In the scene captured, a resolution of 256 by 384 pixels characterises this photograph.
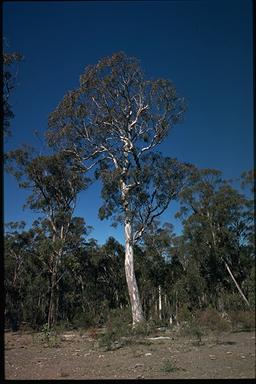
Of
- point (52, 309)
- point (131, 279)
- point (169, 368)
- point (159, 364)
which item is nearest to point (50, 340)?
point (131, 279)

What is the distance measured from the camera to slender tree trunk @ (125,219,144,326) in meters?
15.7

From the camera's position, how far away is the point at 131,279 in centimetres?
1619

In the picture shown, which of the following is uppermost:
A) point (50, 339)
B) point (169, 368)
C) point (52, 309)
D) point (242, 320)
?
point (242, 320)

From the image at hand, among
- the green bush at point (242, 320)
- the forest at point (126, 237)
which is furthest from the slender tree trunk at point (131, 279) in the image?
the green bush at point (242, 320)

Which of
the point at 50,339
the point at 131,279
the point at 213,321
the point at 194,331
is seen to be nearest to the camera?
the point at 213,321

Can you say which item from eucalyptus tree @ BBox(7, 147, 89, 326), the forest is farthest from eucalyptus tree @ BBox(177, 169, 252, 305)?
eucalyptus tree @ BBox(7, 147, 89, 326)

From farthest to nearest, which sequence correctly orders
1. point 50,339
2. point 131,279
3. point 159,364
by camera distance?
point 131,279, point 50,339, point 159,364

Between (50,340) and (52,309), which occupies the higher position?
(52,309)

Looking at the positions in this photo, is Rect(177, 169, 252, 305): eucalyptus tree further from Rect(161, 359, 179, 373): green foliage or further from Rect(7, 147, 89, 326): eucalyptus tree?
Rect(7, 147, 89, 326): eucalyptus tree

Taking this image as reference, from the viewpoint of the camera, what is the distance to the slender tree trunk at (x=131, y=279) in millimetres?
15672

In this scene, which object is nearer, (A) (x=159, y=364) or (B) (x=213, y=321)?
(A) (x=159, y=364)

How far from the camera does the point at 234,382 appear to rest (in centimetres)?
492

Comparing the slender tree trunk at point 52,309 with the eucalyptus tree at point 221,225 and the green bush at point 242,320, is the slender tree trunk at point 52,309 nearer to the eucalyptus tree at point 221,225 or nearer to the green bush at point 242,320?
the eucalyptus tree at point 221,225

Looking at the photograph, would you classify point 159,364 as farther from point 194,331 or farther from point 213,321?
point 194,331
